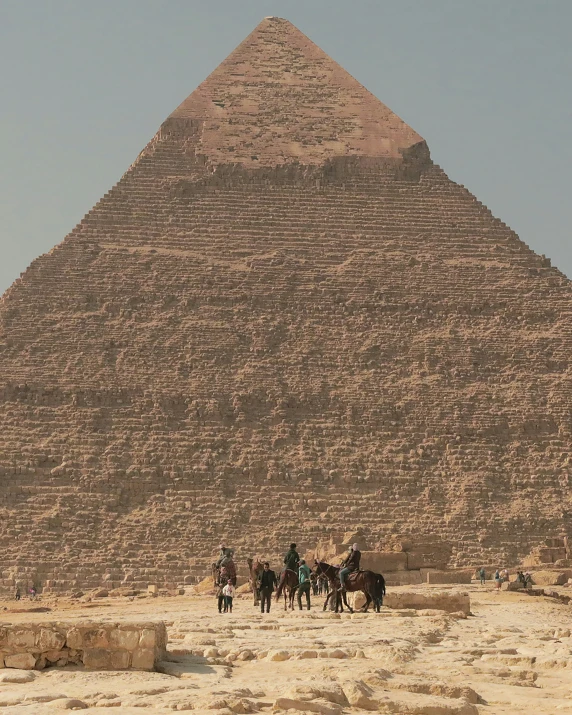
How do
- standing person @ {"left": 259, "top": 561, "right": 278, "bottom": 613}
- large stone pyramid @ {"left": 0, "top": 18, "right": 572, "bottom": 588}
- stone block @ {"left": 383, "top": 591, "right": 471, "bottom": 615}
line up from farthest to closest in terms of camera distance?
1. large stone pyramid @ {"left": 0, "top": 18, "right": 572, "bottom": 588}
2. standing person @ {"left": 259, "top": 561, "right": 278, "bottom": 613}
3. stone block @ {"left": 383, "top": 591, "right": 471, "bottom": 615}

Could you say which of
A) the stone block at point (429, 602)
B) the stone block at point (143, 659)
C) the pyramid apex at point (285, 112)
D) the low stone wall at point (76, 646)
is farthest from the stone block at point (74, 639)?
the pyramid apex at point (285, 112)

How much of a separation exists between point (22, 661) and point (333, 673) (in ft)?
5.91

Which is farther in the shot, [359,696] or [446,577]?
[446,577]

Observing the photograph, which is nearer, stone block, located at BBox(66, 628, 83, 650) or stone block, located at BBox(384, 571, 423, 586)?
stone block, located at BBox(66, 628, 83, 650)

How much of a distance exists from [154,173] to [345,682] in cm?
3611

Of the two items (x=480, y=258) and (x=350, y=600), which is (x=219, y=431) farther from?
Result: (x=350, y=600)

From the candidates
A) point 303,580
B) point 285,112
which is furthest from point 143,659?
point 285,112

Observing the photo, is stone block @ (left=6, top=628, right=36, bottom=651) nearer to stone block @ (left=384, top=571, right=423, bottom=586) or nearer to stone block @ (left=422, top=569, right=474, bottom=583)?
stone block @ (left=384, top=571, right=423, bottom=586)

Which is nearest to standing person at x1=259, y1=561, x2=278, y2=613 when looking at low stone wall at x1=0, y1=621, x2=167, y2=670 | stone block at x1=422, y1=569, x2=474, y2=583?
low stone wall at x1=0, y1=621, x2=167, y2=670

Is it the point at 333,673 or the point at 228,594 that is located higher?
the point at 228,594

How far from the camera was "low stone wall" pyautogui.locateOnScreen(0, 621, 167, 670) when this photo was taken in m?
9.67

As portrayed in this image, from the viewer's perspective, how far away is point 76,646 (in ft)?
31.9

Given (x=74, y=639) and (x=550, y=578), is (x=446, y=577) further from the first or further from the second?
(x=74, y=639)

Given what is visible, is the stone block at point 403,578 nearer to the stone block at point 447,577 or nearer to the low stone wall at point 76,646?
the stone block at point 447,577
